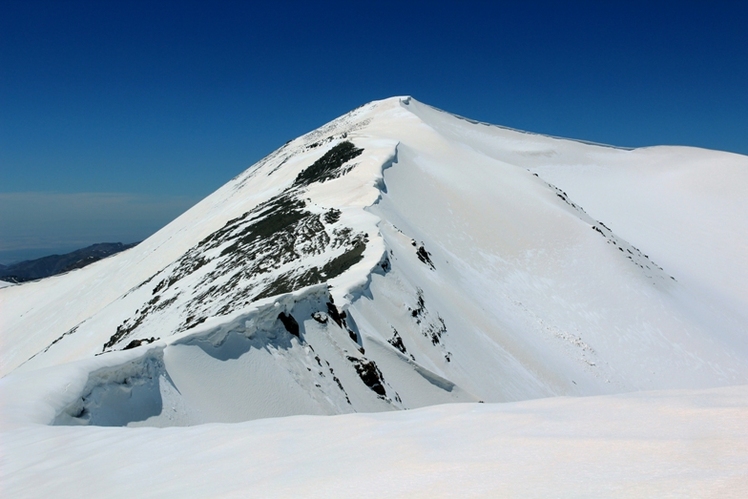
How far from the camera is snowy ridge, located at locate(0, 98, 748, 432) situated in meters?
10.1

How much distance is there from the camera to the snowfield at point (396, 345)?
407 cm

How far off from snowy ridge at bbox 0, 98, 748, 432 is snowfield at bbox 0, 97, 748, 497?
99 mm

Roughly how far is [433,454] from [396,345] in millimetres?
11817

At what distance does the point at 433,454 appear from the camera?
4246 mm

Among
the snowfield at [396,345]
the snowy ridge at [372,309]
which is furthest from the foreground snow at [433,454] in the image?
the snowy ridge at [372,309]

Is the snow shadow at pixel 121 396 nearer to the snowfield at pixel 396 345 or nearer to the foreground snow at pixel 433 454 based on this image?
the snowfield at pixel 396 345

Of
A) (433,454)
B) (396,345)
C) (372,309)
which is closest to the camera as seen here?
(433,454)

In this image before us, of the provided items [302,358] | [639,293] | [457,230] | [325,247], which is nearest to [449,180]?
[457,230]

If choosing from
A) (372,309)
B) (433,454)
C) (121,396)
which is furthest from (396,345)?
(433,454)

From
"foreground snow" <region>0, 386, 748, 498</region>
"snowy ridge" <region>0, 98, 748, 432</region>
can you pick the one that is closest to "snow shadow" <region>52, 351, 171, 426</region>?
"snowy ridge" <region>0, 98, 748, 432</region>

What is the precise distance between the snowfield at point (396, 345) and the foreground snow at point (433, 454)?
0.08 ft

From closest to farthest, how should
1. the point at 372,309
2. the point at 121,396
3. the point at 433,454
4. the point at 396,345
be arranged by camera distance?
the point at 433,454
the point at 121,396
the point at 396,345
the point at 372,309

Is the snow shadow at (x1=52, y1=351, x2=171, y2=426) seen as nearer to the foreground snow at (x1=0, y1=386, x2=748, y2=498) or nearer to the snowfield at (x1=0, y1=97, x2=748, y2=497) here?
the snowfield at (x1=0, y1=97, x2=748, y2=497)

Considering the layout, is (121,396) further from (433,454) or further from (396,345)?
(396,345)
